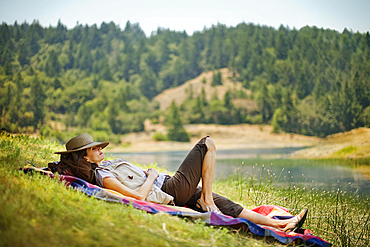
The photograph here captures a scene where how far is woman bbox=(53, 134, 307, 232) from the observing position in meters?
2.77

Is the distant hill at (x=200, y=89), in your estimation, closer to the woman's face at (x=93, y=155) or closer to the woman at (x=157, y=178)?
the woman at (x=157, y=178)

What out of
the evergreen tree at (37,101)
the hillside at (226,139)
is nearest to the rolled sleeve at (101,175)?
the hillside at (226,139)

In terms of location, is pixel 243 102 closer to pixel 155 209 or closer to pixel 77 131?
pixel 77 131

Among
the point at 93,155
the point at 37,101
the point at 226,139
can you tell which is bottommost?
the point at 226,139

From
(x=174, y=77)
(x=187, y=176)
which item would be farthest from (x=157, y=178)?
(x=174, y=77)

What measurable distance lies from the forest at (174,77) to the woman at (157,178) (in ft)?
128

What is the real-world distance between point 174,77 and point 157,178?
235 ft

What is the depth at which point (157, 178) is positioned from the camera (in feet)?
9.75

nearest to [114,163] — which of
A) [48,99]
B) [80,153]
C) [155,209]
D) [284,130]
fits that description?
[80,153]

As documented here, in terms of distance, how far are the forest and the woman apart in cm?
3888

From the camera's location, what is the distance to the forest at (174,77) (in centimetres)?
4509

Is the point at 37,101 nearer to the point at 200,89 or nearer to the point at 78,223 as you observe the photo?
the point at 200,89

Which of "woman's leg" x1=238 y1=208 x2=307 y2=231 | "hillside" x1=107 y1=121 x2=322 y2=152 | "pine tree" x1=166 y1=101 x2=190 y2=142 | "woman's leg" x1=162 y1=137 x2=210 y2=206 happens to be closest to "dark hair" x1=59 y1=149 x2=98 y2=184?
"woman's leg" x1=162 y1=137 x2=210 y2=206

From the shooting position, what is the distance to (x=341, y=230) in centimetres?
344
